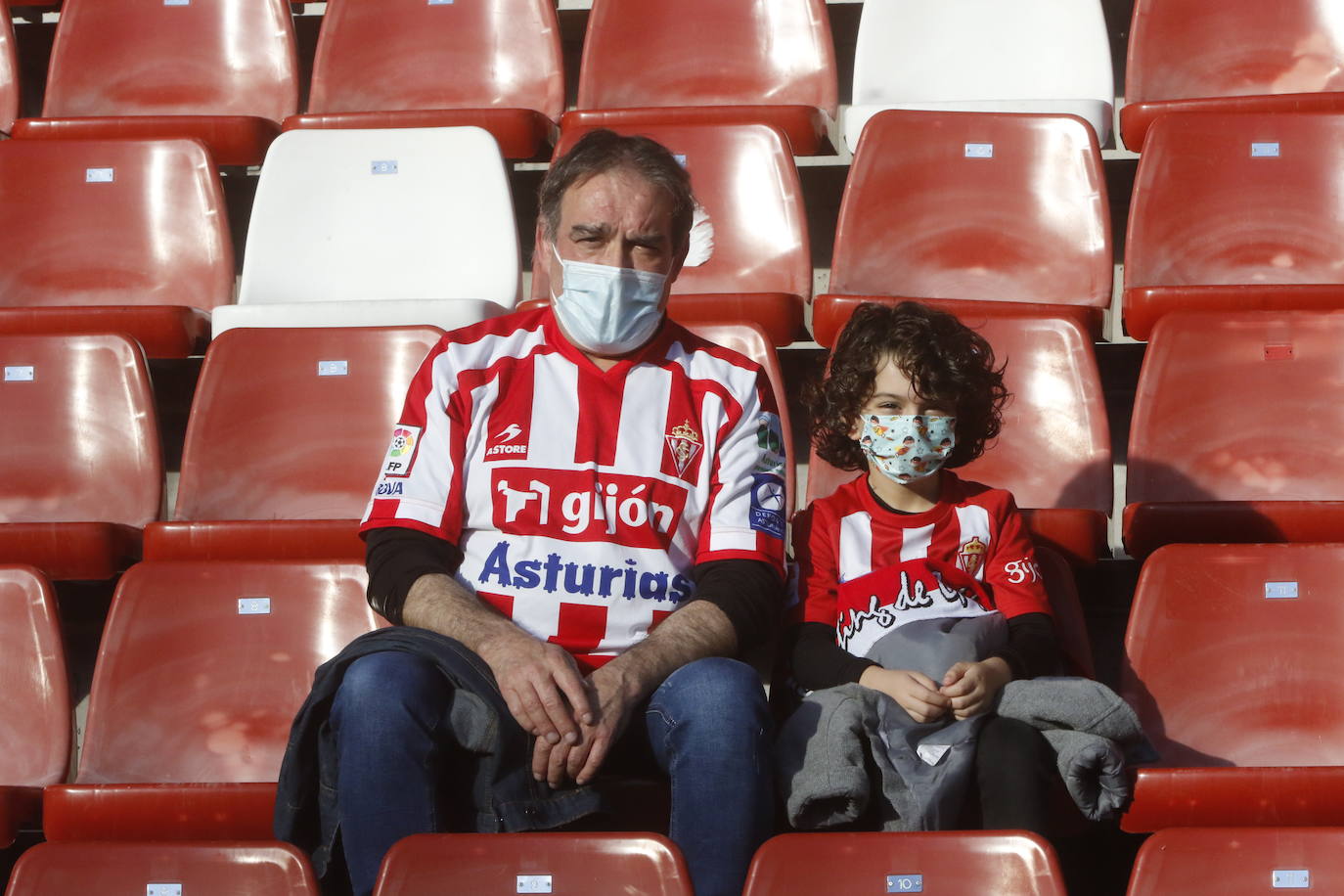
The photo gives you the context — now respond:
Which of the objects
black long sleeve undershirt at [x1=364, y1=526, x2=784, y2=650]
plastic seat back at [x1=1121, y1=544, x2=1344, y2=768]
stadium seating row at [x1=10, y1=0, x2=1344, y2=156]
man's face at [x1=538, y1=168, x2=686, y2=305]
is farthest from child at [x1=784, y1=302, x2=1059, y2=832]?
stadium seating row at [x1=10, y1=0, x2=1344, y2=156]

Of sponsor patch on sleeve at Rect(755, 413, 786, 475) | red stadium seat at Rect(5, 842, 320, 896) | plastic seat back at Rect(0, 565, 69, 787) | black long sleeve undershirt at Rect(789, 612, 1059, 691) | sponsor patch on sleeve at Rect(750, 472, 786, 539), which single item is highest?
sponsor patch on sleeve at Rect(755, 413, 786, 475)

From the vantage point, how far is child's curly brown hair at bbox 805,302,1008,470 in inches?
82.1

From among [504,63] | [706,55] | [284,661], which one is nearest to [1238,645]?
[284,661]

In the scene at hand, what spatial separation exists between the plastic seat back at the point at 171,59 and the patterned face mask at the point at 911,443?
7.12 feet

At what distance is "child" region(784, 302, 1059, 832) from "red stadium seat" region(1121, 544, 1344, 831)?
22 centimetres

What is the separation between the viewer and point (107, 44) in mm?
3801

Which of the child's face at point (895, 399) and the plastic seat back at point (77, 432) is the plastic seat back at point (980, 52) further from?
the plastic seat back at point (77, 432)

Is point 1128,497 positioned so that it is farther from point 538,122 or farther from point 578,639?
point 538,122

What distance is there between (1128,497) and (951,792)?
87cm

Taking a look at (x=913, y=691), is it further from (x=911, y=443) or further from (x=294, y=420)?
(x=294, y=420)

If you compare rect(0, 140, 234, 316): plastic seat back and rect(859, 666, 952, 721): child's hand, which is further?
rect(0, 140, 234, 316): plastic seat back

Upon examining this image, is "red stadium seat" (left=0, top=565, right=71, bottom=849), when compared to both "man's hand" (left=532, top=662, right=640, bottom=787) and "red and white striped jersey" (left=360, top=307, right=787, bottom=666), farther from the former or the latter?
"man's hand" (left=532, top=662, right=640, bottom=787)

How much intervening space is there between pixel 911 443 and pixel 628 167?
1.65 feet

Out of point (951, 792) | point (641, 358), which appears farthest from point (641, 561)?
point (951, 792)
